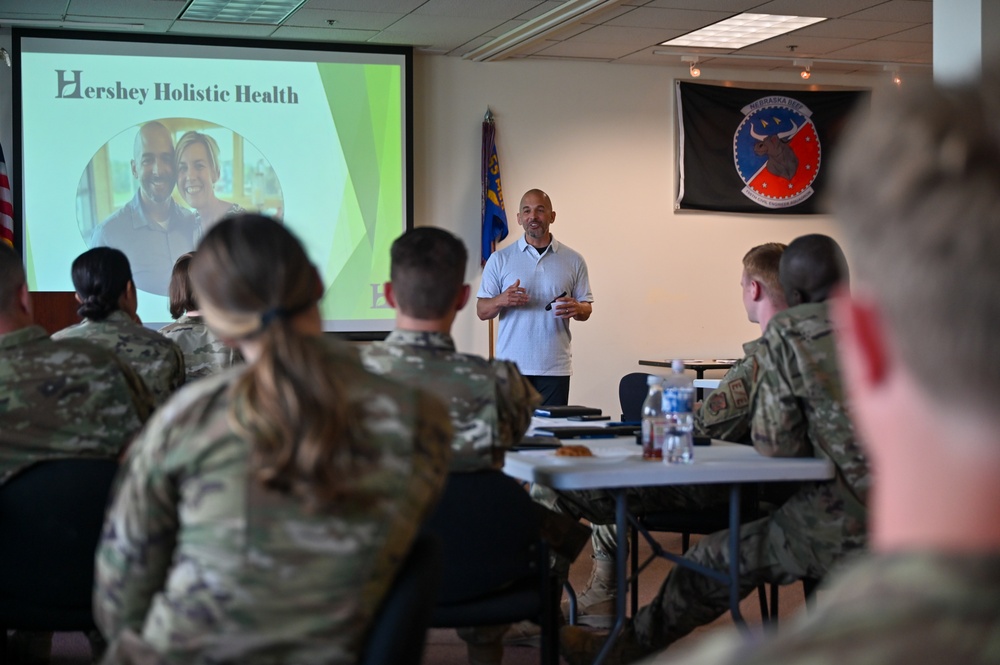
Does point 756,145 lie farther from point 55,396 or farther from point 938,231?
point 938,231

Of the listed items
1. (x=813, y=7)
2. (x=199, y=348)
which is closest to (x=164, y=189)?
(x=199, y=348)

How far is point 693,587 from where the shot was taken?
10.3 ft

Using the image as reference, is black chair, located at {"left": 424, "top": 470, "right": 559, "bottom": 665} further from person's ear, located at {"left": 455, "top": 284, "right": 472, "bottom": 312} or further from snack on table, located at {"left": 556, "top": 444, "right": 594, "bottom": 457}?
person's ear, located at {"left": 455, "top": 284, "right": 472, "bottom": 312}

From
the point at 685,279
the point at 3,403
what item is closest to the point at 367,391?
the point at 3,403

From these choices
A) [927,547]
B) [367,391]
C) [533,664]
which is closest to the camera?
[927,547]

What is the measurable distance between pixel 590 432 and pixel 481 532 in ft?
3.33

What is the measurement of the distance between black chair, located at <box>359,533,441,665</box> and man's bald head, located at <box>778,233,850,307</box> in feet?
5.84

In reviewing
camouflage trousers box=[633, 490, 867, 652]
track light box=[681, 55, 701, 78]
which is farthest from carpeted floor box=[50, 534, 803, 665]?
track light box=[681, 55, 701, 78]

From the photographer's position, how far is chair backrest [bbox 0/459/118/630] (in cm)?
254

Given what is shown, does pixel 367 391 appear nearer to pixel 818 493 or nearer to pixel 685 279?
pixel 818 493

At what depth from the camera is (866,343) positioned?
0.67 m

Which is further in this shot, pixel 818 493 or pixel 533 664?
pixel 533 664

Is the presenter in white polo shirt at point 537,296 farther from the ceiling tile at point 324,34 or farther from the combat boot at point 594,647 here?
the combat boot at point 594,647

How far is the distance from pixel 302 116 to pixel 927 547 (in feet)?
23.5
